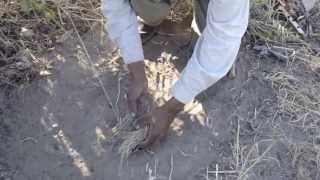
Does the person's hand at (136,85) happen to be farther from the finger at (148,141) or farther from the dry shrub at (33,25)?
the dry shrub at (33,25)

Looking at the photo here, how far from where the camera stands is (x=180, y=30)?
2.37 m

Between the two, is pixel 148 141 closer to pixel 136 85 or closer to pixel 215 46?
pixel 136 85

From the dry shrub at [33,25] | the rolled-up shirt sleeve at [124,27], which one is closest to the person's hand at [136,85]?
the rolled-up shirt sleeve at [124,27]

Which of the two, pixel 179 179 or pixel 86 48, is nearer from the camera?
pixel 179 179

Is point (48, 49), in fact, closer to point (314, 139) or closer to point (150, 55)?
point (150, 55)

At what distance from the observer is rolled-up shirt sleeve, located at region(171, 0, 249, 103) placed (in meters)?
1.56

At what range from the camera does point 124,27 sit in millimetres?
1893

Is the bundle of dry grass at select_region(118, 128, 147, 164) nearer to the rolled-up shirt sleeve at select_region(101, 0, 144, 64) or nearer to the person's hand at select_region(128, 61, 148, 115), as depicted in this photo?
the person's hand at select_region(128, 61, 148, 115)

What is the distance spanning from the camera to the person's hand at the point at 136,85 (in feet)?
6.46

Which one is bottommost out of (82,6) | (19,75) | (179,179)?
(179,179)

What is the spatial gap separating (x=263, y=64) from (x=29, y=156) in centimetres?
104

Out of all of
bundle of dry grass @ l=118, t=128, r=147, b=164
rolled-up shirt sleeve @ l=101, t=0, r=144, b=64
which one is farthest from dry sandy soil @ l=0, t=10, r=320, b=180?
rolled-up shirt sleeve @ l=101, t=0, r=144, b=64

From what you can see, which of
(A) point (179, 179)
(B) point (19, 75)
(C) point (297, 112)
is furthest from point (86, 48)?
(C) point (297, 112)

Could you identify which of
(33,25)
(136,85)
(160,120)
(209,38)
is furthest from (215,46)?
(33,25)
